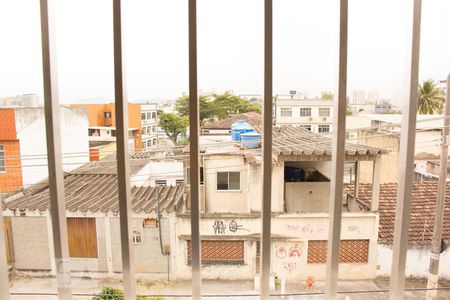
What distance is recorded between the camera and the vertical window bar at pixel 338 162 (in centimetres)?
84

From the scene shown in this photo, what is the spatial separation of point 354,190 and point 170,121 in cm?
384

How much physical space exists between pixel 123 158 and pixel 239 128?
2379mm

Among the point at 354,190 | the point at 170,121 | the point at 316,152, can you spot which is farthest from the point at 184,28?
the point at 354,190

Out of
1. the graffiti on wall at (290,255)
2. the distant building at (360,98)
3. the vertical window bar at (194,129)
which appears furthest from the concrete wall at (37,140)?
the graffiti on wall at (290,255)

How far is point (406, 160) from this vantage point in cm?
87

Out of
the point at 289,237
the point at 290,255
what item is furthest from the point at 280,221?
the point at 290,255

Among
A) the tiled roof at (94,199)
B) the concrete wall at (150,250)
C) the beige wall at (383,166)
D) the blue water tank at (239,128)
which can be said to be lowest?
the concrete wall at (150,250)

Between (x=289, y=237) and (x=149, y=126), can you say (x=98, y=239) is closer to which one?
(x=149, y=126)

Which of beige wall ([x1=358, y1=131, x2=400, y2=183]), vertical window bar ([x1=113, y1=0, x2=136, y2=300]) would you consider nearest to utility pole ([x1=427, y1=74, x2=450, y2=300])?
beige wall ([x1=358, y1=131, x2=400, y2=183])

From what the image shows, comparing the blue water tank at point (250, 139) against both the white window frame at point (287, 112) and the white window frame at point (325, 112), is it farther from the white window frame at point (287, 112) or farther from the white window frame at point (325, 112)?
the white window frame at point (325, 112)

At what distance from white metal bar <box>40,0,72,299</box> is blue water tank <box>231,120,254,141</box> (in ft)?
6.81

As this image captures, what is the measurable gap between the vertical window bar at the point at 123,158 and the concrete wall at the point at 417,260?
12.7 ft

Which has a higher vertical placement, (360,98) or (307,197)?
(360,98)

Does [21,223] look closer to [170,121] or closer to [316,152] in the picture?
[170,121]
